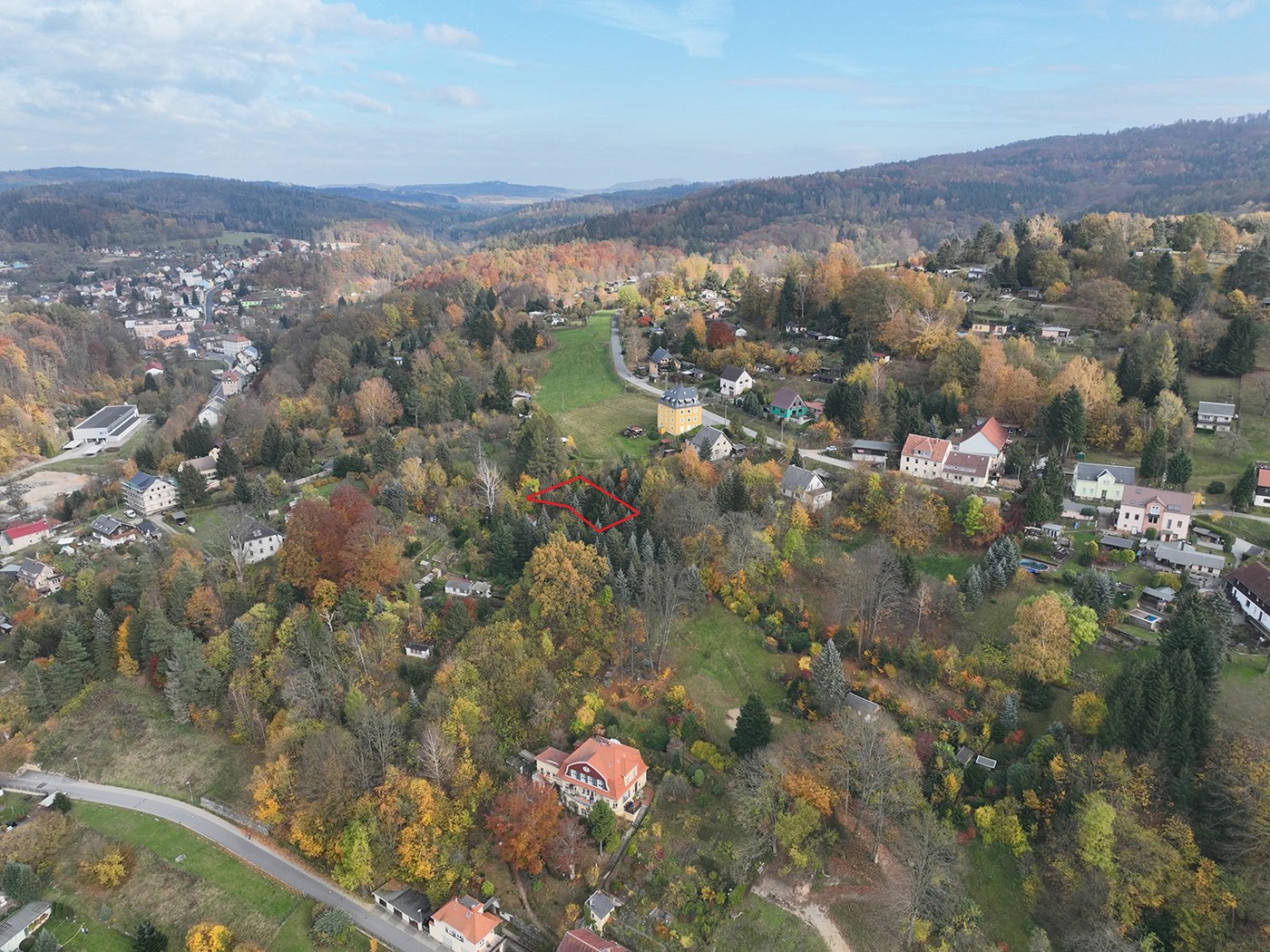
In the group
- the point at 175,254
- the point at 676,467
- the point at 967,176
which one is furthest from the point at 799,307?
the point at 175,254

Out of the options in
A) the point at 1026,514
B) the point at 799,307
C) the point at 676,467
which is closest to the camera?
the point at 1026,514

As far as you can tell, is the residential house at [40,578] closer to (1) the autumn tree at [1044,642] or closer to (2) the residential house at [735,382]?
(2) the residential house at [735,382]

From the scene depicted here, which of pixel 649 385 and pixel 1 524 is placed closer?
pixel 1 524

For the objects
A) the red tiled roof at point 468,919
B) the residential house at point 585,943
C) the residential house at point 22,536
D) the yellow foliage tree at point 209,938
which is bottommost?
the yellow foliage tree at point 209,938

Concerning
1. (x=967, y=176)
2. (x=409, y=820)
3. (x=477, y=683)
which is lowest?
(x=409, y=820)

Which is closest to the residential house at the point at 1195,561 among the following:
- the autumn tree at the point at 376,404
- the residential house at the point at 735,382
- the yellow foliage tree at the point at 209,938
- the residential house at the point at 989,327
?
the residential house at the point at 989,327

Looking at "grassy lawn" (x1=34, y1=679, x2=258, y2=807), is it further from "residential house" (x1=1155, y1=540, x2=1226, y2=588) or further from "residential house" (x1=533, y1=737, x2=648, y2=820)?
"residential house" (x1=1155, y1=540, x2=1226, y2=588)

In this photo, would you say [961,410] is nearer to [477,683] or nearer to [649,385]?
[649,385]
